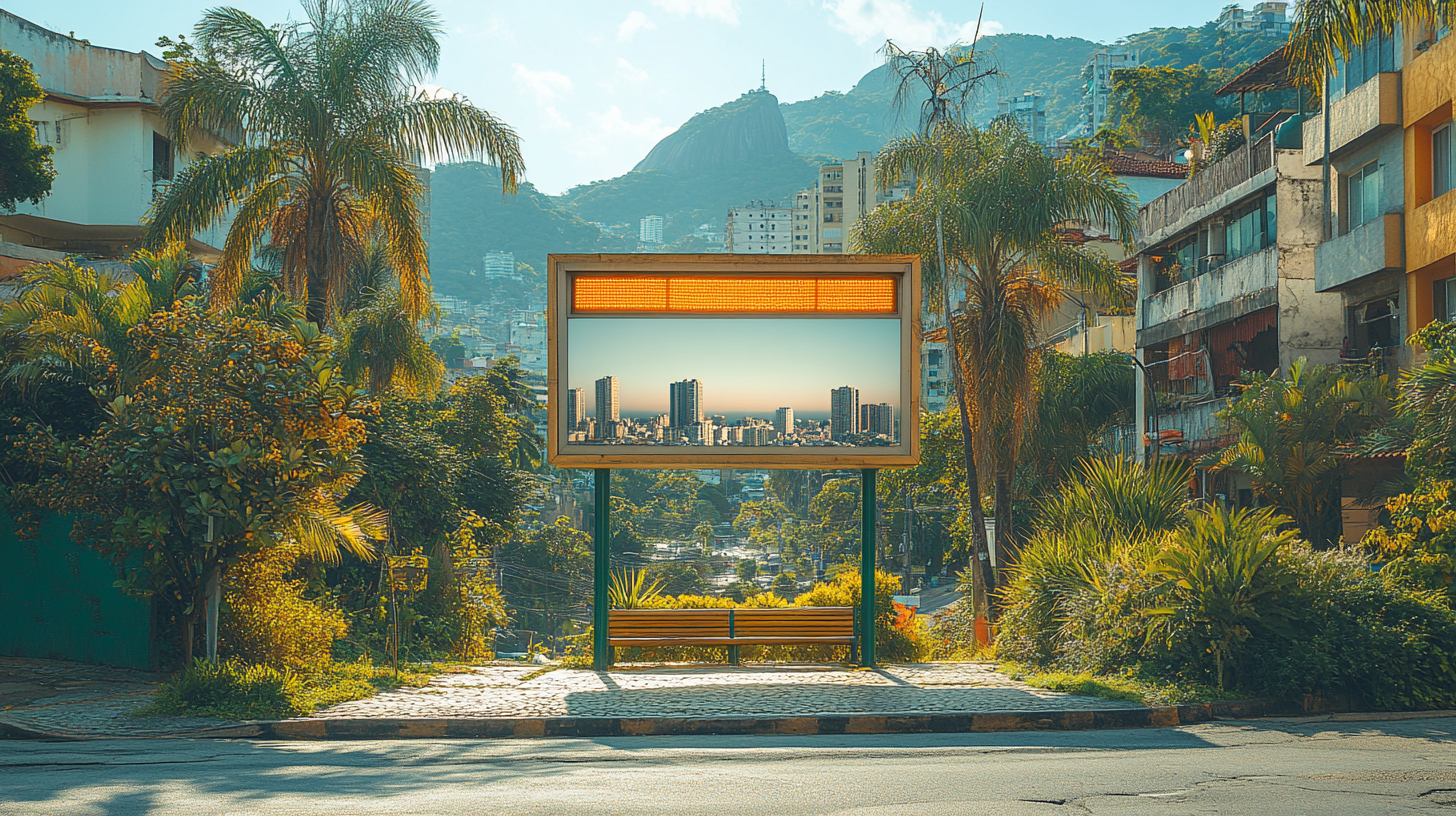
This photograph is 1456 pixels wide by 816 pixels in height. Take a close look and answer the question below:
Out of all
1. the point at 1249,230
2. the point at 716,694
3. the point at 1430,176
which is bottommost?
the point at 716,694

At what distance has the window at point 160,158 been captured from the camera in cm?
3681

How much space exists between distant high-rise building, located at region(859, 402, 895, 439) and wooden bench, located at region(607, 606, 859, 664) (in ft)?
8.18

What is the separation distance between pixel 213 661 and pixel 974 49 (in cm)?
1855

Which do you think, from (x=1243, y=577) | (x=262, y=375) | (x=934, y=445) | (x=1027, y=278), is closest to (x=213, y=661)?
(x=262, y=375)

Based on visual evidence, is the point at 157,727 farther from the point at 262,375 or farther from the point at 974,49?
the point at 974,49

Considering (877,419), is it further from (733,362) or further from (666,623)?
(666,623)

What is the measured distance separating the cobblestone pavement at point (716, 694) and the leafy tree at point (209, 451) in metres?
2.21

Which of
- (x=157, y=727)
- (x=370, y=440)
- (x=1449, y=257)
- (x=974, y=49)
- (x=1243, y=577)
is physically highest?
(x=974, y=49)

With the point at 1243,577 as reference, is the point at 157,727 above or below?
below

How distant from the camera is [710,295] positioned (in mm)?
14359

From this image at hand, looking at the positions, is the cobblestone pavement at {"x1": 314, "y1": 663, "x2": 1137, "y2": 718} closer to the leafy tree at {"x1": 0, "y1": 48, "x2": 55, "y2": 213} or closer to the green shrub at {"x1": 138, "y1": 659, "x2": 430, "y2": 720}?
the green shrub at {"x1": 138, "y1": 659, "x2": 430, "y2": 720}

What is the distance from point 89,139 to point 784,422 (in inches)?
1191

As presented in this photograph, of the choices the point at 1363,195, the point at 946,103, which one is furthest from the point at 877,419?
the point at 1363,195

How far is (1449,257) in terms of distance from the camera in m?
20.1
